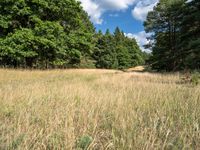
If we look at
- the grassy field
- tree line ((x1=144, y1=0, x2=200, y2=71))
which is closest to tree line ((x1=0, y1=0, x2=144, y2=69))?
tree line ((x1=144, y1=0, x2=200, y2=71))

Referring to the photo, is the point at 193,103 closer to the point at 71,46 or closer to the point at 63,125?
the point at 63,125

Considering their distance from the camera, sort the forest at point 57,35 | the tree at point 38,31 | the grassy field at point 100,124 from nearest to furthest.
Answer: the grassy field at point 100,124, the tree at point 38,31, the forest at point 57,35

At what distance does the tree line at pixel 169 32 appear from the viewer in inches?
1092

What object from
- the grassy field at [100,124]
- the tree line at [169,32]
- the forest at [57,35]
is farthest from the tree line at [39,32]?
the grassy field at [100,124]

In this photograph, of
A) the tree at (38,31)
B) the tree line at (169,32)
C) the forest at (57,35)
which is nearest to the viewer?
the tree at (38,31)

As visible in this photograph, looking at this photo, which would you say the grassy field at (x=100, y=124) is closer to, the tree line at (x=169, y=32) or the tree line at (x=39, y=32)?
the tree line at (x=39, y=32)

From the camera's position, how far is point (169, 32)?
122 ft

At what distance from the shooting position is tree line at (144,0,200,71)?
2774cm

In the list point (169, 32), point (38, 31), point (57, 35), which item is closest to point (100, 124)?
point (38, 31)

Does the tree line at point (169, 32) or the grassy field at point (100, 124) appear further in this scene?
the tree line at point (169, 32)

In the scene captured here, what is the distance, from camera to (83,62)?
49.1m

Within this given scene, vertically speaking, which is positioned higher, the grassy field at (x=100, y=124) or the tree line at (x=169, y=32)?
the tree line at (x=169, y=32)

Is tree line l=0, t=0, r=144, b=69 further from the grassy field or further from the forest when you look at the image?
the grassy field

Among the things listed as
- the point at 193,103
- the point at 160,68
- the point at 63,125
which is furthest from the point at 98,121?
the point at 160,68
